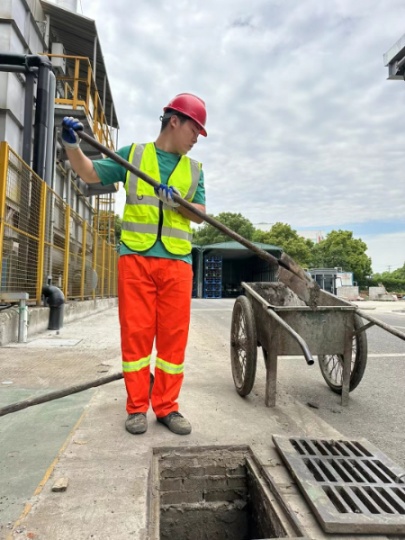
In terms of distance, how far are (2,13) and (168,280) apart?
30.7ft

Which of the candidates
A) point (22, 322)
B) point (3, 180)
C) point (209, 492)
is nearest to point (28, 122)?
point (3, 180)

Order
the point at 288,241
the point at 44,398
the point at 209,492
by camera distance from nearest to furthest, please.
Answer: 1. the point at 209,492
2. the point at 44,398
3. the point at 288,241

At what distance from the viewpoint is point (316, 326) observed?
10.7 ft

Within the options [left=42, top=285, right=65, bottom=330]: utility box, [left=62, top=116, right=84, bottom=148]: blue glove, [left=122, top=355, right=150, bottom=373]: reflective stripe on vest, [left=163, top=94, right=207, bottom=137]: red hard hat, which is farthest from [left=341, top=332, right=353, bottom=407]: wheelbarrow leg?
[left=42, top=285, right=65, bottom=330]: utility box

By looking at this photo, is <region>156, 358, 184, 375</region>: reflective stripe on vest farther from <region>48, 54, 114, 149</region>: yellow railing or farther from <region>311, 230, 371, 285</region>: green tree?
<region>311, 230, 371, 285</region>: green tree

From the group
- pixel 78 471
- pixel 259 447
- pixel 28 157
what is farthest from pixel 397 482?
pixel 28 157

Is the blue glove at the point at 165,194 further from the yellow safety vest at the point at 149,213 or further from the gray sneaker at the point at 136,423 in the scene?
the gray sneaker at the point at 136,423

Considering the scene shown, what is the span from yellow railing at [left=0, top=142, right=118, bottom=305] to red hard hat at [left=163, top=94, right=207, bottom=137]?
9.89 ft

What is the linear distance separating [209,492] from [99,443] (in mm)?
643

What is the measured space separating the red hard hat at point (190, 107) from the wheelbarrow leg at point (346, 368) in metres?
2.03

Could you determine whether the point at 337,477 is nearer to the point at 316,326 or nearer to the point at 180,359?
the point at 180,359

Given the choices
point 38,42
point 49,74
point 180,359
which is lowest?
point 180,359

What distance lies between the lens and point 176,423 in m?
2.42

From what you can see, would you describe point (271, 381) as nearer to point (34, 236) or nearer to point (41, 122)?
point (34, 236)
